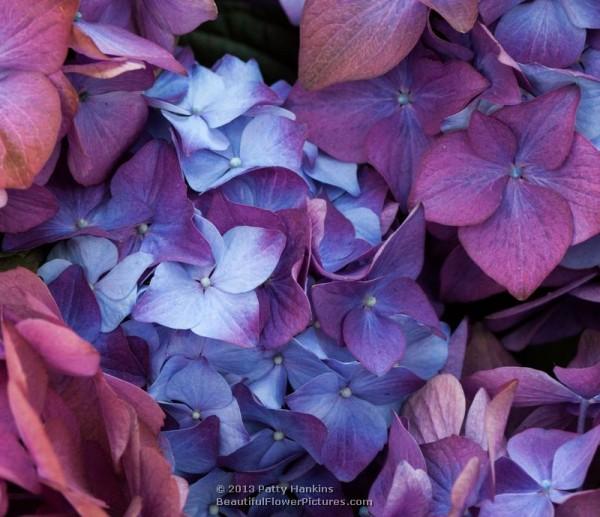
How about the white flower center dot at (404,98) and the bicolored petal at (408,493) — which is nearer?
the bicolored petal at (408,493)

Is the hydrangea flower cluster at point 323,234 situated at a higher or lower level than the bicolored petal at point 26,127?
lower

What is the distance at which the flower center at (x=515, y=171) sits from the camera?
0.59m

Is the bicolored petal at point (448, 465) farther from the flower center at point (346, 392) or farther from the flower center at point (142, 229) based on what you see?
the flower center at point (142, 229)

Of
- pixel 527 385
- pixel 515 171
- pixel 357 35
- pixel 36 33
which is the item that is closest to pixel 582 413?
pixel 527 385

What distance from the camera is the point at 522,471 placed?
54cm

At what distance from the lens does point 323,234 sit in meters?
0.56

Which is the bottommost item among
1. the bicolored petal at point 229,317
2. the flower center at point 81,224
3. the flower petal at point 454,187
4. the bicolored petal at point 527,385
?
the bicolored petal at point 527,385

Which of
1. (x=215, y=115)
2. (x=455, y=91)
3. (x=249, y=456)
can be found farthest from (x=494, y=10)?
(x=249, y=456)

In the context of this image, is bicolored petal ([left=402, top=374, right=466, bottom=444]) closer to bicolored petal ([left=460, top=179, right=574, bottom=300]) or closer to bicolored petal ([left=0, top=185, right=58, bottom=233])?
bicolored petal ([left=460, top=179, right=574, bottom=300])

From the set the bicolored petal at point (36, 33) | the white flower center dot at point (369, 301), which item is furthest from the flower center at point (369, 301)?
the bicolored petal at point (36, 33)

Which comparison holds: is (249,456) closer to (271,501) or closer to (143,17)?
(271,501)

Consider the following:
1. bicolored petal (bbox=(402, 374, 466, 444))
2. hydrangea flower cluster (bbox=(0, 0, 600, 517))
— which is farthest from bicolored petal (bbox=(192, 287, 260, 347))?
bicolored petal (bbox=(402, 374, 466, 444))

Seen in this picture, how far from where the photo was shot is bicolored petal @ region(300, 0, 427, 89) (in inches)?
22.1

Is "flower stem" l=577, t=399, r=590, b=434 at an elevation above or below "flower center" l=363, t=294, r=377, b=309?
below
